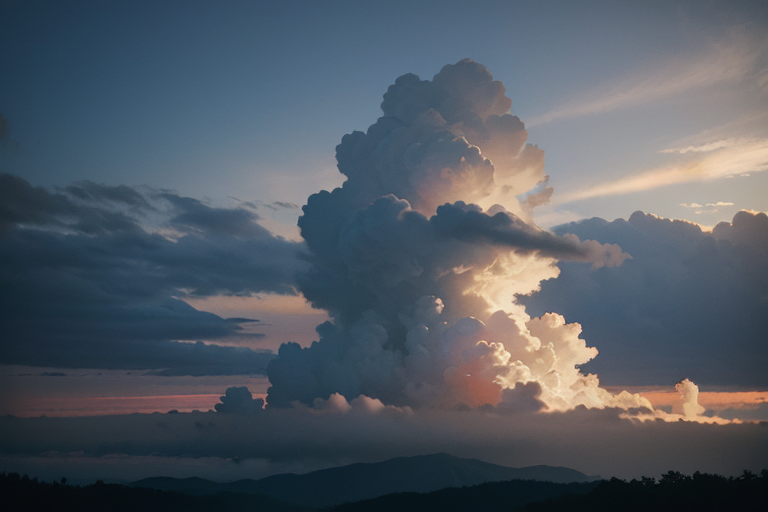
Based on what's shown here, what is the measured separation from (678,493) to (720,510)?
7408 mm

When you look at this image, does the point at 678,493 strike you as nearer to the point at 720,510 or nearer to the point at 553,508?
the point at 720,510

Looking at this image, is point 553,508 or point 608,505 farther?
point 553,508

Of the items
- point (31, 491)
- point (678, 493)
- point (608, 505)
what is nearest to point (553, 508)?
point (608, 505)

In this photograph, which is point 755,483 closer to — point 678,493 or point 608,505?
point 678,493

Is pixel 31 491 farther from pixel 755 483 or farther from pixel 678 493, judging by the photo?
pixel 755 483

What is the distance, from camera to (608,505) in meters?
117

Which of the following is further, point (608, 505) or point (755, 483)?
point (608, 505)

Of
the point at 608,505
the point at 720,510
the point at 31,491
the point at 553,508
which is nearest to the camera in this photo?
the point at 720,510

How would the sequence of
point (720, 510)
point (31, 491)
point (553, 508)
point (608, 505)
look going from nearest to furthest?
point (720, 510) → point (608, 505) → point (553, 508) → point (31, 491)

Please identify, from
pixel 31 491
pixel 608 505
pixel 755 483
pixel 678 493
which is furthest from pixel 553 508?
pixel 31 491

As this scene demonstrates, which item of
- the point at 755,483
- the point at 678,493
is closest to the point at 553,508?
the point at 678,493

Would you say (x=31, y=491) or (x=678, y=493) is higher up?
(x=678, y=493)

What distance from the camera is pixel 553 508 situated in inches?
5118

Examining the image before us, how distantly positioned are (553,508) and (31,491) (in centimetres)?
17389
